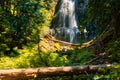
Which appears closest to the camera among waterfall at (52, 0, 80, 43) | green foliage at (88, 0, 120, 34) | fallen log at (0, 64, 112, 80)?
fallen log at (0, 64, 112, 80)

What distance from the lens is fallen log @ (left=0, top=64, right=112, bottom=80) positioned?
17.8ft

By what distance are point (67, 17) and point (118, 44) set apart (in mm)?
16277

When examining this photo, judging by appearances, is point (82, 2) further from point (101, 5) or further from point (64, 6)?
point (101, 5)

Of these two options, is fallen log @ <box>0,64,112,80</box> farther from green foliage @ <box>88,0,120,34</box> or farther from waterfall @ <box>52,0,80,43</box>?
waterfall @ <box>52,0,80,43</box>

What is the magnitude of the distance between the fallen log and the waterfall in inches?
592

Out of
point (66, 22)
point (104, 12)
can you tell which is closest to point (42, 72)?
point (104, 12)

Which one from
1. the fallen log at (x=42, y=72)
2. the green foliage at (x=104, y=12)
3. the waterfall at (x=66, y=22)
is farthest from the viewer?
the waterfall at (x=66, y=22)

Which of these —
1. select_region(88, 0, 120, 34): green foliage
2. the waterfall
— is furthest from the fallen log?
the waterfall

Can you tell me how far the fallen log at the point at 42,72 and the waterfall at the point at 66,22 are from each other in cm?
1504

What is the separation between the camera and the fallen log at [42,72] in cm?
541

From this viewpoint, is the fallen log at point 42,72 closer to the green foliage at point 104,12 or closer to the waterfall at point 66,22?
the green foliage at point 104,12

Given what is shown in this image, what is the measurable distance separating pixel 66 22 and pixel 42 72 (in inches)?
680

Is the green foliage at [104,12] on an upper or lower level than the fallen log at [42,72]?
upper

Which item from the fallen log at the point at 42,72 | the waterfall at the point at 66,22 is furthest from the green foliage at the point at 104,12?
Answer: the waterfall at the point at 66,22
